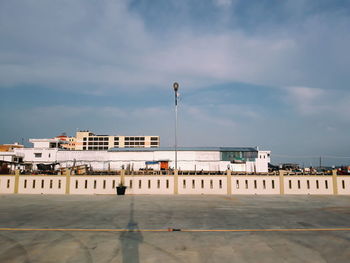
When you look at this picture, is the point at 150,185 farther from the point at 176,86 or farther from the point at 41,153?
the point at 41,153

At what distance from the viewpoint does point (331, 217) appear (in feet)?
44.8

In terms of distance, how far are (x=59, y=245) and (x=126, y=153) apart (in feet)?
197

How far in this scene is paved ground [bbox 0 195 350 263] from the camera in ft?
25.2

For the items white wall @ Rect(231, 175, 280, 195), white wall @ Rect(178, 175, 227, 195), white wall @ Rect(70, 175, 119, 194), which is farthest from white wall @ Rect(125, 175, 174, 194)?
white wall @ Rect(231, 175, 280, 195)

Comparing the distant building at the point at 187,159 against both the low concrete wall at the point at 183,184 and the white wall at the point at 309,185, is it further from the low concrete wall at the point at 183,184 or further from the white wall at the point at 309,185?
the white wall at the point at 309,185

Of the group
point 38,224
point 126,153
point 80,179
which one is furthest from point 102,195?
point 126,153

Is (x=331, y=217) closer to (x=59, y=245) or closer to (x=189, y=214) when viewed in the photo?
(x=189, y=214)

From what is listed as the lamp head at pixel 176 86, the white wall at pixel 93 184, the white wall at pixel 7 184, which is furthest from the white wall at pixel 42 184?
the lamp head at pixel 176 86

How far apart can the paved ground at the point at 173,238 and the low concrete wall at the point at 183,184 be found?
977 centimetres

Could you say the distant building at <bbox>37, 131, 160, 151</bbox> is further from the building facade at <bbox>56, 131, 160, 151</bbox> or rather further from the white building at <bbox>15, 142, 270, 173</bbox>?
the white building at <bbox>15, 142, 270, 173</bbox>

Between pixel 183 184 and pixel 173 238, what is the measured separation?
15414 mm

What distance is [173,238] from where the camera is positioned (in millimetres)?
9523

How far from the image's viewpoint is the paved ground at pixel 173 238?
768cm

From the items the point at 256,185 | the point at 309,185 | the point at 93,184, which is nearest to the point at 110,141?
the point at 93,184
